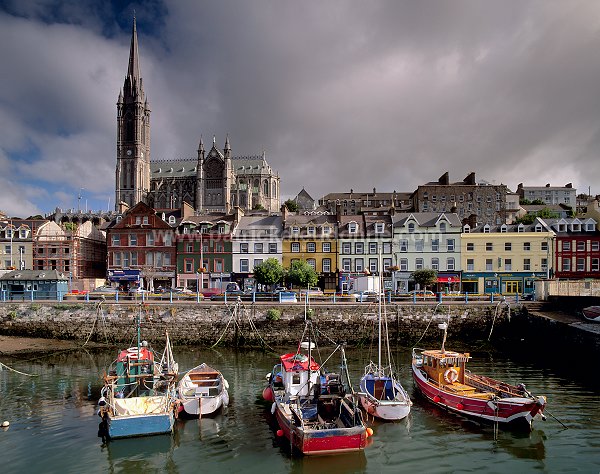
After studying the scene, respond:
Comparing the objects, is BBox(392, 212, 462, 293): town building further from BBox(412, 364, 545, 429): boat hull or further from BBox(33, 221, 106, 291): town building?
BBox(33, 221, 106, 291): town building

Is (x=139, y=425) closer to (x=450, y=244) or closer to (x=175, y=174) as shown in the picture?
(x=450, y=244)

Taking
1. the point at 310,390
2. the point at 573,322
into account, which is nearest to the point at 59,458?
the point at 310,390

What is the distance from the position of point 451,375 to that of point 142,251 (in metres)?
49.6

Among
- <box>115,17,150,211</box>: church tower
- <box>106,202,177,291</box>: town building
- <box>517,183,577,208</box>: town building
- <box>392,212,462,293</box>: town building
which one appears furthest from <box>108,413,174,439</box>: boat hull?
<box>517,183,577,208</box>: town building

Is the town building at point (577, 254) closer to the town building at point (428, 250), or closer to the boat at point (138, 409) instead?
the town building at point (428, 250)

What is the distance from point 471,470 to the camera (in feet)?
54.3

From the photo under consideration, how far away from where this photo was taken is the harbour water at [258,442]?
55.5ft

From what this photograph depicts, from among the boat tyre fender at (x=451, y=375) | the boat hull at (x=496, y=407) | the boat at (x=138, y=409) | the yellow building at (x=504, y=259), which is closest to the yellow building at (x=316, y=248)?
the yellow building at (x=504, y=259)

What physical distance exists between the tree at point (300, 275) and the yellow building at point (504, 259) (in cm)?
1946

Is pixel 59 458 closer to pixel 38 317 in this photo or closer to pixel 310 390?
pixel 310 390

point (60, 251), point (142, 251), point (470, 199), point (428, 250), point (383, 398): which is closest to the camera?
point (383, 398)

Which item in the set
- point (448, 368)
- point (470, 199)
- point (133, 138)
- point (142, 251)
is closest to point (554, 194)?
point (470, 199)

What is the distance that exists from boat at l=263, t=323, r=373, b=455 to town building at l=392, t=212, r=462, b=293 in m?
38.4

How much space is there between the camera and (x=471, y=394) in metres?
21.7
